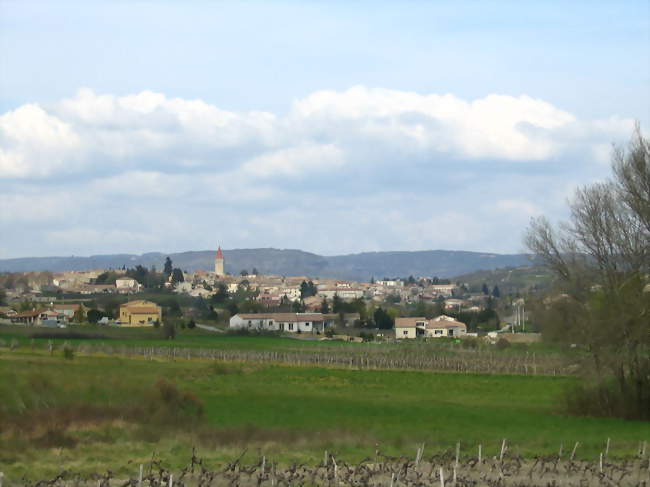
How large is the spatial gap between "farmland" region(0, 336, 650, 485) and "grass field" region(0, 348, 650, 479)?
5 cm

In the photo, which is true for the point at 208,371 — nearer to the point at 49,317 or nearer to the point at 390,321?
the point at 49,317

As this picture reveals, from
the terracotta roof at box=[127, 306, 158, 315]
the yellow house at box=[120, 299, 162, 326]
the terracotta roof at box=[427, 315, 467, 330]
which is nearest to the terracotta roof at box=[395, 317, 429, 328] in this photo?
the terracotta roof at box=[427, 315, 467, 330]

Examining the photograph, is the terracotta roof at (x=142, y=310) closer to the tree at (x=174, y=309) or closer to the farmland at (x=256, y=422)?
the tree at (x=174, y=309)

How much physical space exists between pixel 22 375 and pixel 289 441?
13174mm

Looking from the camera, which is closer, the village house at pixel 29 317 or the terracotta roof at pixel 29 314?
the village house at pixel 29 317

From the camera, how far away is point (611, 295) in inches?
1593

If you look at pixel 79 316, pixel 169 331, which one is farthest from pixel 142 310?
pixel 169 331

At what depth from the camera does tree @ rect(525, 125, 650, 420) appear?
40.0m

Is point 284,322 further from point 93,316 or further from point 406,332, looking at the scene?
point 93,316

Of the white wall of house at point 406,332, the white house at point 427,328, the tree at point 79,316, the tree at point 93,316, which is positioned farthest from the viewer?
the white house at point 427,328

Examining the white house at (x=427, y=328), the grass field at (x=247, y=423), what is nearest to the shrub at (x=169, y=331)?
the white house at (x=427, y=328)

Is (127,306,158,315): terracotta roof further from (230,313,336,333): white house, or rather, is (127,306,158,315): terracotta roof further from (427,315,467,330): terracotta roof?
(427,315,467,330): terracotta roof

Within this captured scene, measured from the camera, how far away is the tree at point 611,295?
40.0 m

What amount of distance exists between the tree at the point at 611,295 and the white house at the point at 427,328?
8997 centimetres
